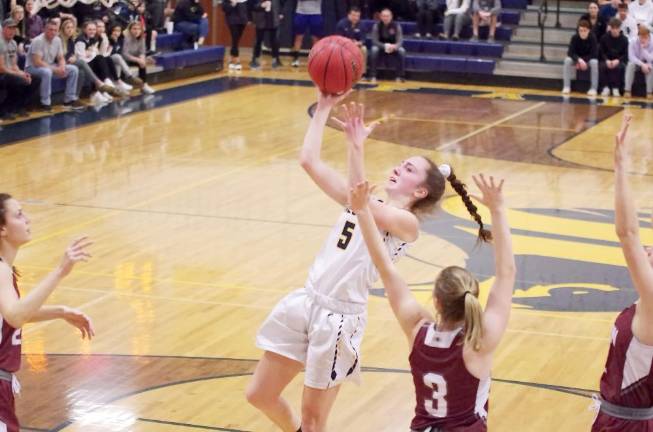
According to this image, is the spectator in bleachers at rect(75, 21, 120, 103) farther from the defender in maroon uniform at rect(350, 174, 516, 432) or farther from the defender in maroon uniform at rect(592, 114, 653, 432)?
the defender in maroon uniform at rect(350, 174, 516, 432)

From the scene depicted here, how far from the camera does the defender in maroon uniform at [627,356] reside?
14.3 ft

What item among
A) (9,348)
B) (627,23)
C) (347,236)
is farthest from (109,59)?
(9,348)

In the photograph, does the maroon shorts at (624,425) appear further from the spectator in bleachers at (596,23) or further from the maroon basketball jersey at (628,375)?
the spectator in bleachers at (596,23)

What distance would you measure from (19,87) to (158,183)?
4863 mm

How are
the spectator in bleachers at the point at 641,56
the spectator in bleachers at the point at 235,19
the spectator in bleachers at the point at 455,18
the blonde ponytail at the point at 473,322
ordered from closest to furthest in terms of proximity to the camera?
the blonde ponytail at the point at 473,322 < the spectator in bleachers at the point at 641,56 < the spectator in bleachers at the point at 455,18 < the spectator in bleachers at the point at 235,19

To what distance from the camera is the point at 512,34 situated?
79.4 feet

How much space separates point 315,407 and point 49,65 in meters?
13.4

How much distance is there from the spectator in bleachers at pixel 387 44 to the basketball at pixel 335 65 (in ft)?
53.4

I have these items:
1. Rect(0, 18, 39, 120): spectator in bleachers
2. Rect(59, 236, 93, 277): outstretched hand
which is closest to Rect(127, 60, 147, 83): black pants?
Rect(0, 18, 39, 120): spectator in bleachers

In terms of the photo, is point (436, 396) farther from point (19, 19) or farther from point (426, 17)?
point (426, 17)

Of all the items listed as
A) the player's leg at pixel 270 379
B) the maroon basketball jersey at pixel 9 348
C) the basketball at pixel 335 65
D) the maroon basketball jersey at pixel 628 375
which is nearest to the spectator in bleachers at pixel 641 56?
the basketball at pixel 335 65

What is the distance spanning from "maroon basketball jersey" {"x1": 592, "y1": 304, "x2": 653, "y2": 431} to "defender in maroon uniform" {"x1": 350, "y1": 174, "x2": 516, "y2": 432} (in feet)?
1.85

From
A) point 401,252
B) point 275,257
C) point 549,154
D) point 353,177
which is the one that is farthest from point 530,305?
point 549,154

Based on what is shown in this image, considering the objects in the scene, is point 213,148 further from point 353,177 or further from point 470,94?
point 353,177
